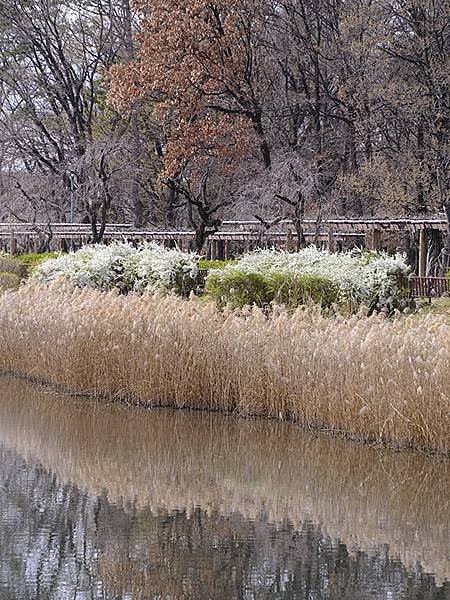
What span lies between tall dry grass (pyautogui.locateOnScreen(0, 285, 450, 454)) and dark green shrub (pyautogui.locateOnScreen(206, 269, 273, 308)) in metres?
2.91

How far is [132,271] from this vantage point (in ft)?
68.1

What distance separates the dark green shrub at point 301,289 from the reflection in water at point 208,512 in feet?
16.1

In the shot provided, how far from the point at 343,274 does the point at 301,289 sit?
811 millimetres

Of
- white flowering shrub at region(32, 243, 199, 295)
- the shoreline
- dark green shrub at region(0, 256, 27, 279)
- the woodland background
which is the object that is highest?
the woodland background

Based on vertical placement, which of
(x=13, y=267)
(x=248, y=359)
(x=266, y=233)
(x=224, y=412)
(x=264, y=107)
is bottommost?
(x=224, y=412)

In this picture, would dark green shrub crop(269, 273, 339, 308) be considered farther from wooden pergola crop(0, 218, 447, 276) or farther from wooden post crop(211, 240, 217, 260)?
wooden post crop(211, 240, 217, 260)

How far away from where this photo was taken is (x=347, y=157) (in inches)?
1249

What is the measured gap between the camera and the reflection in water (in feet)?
22.1

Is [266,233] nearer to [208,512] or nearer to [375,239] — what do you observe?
[375,239]

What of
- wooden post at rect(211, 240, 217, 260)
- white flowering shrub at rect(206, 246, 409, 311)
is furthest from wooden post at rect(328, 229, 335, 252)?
white flowering shrub at rect(206, 246, 409, 311)

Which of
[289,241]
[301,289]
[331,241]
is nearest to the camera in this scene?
[301,289]

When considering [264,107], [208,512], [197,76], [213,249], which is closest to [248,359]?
[208,512]

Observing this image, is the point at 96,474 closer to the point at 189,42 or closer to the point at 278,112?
the point at 189,42

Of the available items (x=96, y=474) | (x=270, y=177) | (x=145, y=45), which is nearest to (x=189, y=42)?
(x=145, y=45)
